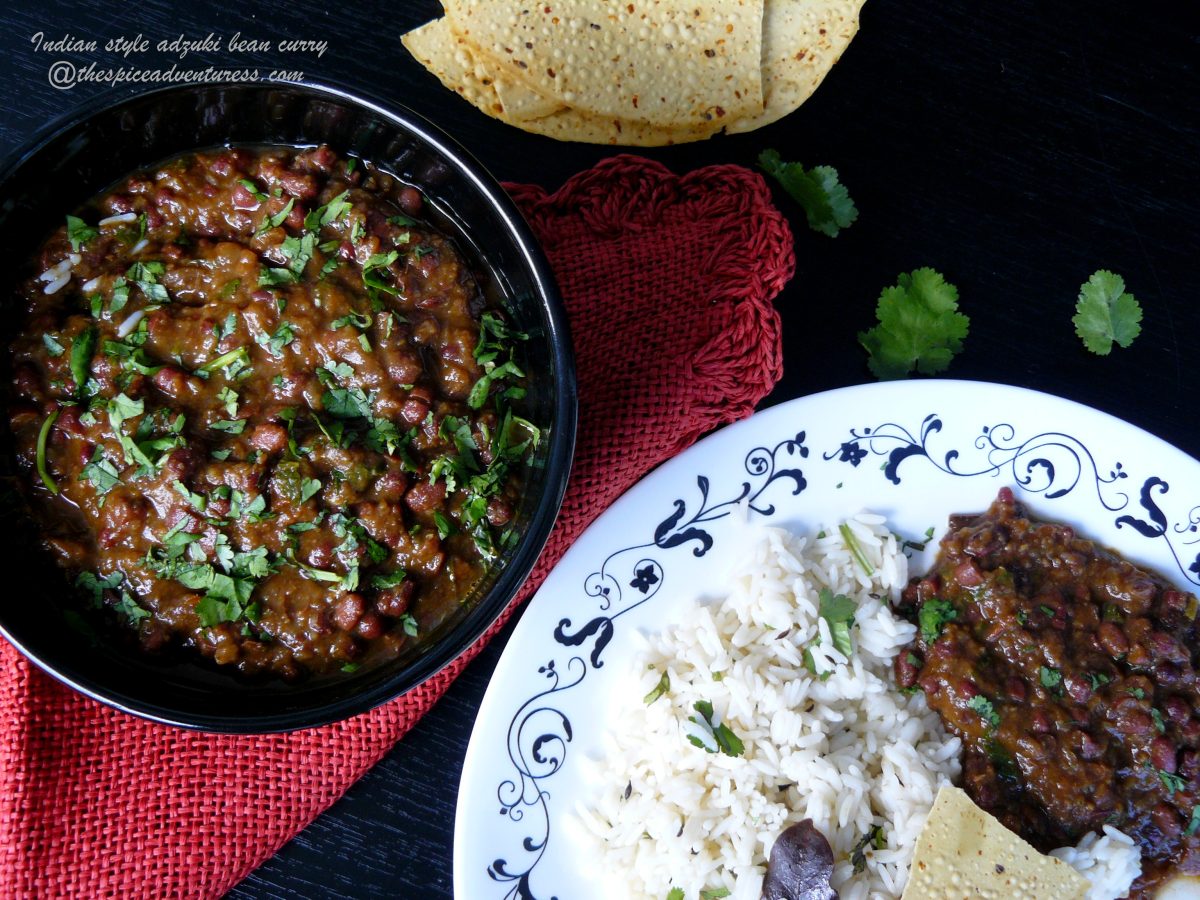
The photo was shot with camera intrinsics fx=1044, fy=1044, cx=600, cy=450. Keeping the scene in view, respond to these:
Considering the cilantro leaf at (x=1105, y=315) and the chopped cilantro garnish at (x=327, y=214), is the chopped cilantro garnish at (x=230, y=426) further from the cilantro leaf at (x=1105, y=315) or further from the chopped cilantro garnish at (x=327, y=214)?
the cilantro leaf at (x=1105, y=315)

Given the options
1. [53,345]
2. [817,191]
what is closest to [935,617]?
[817,191]

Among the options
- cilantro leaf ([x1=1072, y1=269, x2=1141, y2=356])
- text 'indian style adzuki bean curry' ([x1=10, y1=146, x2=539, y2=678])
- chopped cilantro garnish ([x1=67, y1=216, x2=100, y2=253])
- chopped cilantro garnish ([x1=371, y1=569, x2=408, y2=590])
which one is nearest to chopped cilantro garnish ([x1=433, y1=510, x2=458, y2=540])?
text 'indian style adzuki bean curry' ([x1=10, y1=146, x2=539, y2=678])

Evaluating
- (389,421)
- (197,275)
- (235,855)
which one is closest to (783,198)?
(389,421)

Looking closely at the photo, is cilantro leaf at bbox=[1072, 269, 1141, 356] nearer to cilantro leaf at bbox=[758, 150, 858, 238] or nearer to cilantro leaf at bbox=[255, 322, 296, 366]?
cilantro leaf at bbox=[758, 150, 858, 238]

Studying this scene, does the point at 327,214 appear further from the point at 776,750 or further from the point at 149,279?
the point at 776,750

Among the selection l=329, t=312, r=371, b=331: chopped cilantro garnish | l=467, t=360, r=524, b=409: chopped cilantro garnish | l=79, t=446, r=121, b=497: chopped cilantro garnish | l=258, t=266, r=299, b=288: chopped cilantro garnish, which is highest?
l=258, t=266, r=299, b=288: chopped cilantro garnish

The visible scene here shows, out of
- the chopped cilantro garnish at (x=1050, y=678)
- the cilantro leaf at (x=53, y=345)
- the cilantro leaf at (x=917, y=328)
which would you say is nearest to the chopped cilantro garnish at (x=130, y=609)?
the cilantro leaf at (x=53, y=345)
